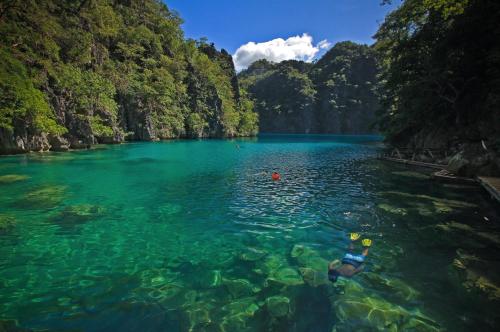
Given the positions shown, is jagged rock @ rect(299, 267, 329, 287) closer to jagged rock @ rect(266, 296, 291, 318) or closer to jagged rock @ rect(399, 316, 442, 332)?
jagged rock @ rect(266, 296, 291, 318)

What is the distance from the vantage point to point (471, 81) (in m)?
22.7

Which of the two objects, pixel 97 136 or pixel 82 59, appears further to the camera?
pixel 97 136

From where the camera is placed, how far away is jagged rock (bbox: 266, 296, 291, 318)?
554cm

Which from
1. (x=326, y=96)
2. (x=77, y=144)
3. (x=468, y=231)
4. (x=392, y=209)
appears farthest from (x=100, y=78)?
(x=326, y=96)

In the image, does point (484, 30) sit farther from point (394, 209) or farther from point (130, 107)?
point (130, 107)

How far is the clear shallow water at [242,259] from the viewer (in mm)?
5418

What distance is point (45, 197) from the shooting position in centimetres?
1391

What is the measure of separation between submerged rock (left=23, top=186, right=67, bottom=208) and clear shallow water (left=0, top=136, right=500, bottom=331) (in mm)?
67

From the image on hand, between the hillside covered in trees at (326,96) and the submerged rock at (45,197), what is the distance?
132480 mm

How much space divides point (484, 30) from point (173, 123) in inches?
2395

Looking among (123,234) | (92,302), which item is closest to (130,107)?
(123,234)

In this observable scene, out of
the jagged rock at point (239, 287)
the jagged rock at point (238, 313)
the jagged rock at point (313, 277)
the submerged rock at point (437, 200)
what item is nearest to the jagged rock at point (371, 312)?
the jagged rock at point (313, 277)

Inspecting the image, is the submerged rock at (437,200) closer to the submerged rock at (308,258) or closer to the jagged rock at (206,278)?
the submerged rock at (308,258)

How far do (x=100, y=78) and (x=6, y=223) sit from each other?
42938mm
